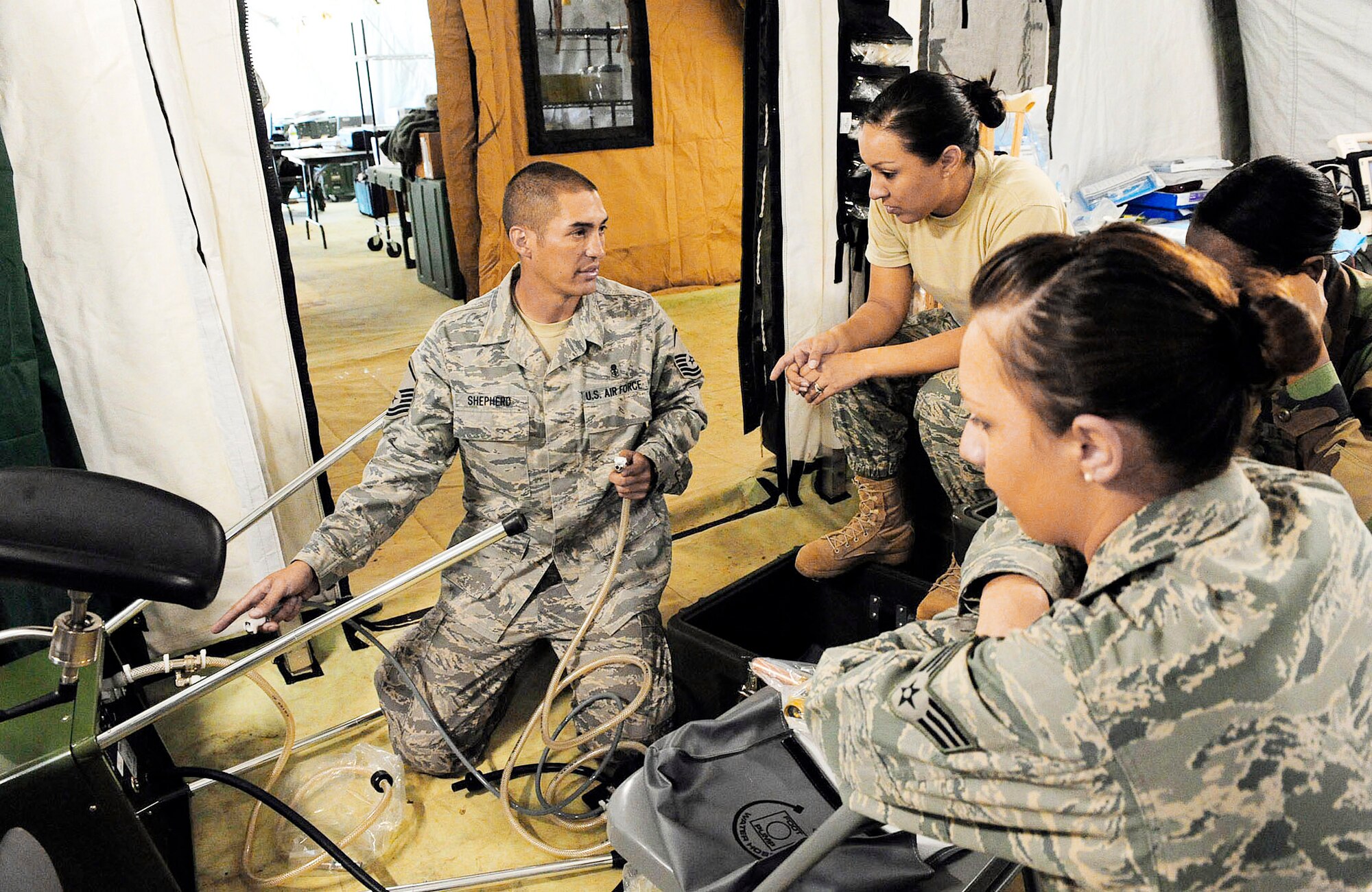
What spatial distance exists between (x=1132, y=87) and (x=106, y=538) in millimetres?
4085

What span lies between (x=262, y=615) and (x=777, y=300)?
6.61 ft

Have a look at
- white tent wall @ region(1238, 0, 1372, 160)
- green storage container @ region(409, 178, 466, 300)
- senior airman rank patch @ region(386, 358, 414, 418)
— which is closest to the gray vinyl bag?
senior airman rank patch @ region(386, 358, 414, 418)

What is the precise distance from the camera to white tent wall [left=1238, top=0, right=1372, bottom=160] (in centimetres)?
364

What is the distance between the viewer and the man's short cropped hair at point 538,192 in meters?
2.23

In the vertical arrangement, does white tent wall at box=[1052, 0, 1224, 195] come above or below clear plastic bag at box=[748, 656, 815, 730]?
above

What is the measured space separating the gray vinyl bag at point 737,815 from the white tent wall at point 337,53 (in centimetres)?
902

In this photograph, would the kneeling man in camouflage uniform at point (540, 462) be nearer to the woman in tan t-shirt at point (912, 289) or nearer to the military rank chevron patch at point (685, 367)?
the military rank chevron patch at point (685, 367)

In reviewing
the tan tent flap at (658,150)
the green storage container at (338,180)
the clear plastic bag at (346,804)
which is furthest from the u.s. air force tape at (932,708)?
the green storage container at (338,180)

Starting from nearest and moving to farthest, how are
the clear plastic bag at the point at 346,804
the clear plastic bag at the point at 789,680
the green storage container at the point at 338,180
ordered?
1. the clear plastic bag at the point at 789,680
2. the clear plastic bag at the point at 346,804
3. the green storage container at the point at 338,180

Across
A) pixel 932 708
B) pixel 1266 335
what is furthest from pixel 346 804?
pixel 1266 335

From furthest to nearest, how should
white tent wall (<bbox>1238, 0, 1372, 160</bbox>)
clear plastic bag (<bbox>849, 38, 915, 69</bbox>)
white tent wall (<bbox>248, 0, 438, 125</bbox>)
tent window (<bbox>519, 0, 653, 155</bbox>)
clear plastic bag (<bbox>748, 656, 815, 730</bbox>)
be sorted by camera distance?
white tent wall (<bbox>248, 0, 438, 125</bbox>)
tent window (<bbox>519, 0, 653, 155</bbox>)
white tent wall (<bbox>1238, 0, 1372, 160</bbox>)
clear plastic bag (<bbox>849, 38, 915, 69</bbox>)
clear plastic bag (<bbox>748, 656, 815, 730</bbox>)

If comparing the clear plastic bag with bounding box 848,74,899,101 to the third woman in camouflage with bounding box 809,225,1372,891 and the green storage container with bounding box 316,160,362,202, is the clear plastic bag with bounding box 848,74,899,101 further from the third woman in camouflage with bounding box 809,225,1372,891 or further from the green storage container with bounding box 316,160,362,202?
the green storage container with bounding box 316,160,362,202

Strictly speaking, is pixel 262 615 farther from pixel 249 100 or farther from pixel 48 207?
pixel 249 100

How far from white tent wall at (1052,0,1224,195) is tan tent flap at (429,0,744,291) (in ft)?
9.55
